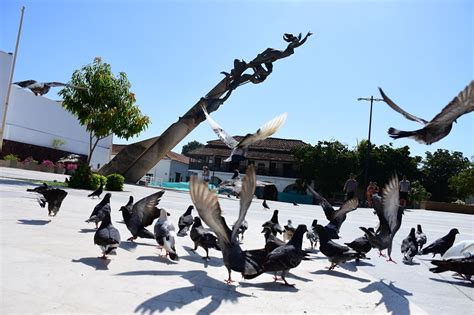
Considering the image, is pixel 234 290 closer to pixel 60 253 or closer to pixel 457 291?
pixel 60 253

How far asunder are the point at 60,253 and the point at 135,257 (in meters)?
0.91

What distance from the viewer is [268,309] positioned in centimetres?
339

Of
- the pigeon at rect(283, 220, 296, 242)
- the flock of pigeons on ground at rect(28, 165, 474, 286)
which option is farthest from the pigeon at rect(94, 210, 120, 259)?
the pigeon at rect(283, 220, 296, 242)

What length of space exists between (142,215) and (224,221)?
229 centimetres

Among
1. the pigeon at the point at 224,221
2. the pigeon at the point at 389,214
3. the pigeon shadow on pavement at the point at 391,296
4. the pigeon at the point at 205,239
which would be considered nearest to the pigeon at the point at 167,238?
the pigeon at the point at 205,239

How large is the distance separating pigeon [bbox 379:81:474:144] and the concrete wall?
36.6 meters

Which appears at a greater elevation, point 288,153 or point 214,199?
point 288,153

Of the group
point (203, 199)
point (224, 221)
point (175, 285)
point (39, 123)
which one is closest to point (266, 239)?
point (224, 221)

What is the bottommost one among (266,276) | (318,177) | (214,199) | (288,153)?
(266,276)

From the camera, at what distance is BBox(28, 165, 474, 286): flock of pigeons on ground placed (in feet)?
12.5

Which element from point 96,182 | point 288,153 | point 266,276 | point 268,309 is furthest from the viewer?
point 288,153

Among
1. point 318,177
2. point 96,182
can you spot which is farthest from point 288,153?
point 96,182

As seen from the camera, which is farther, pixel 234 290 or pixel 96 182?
pixel 96 182

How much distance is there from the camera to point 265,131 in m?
6.50
